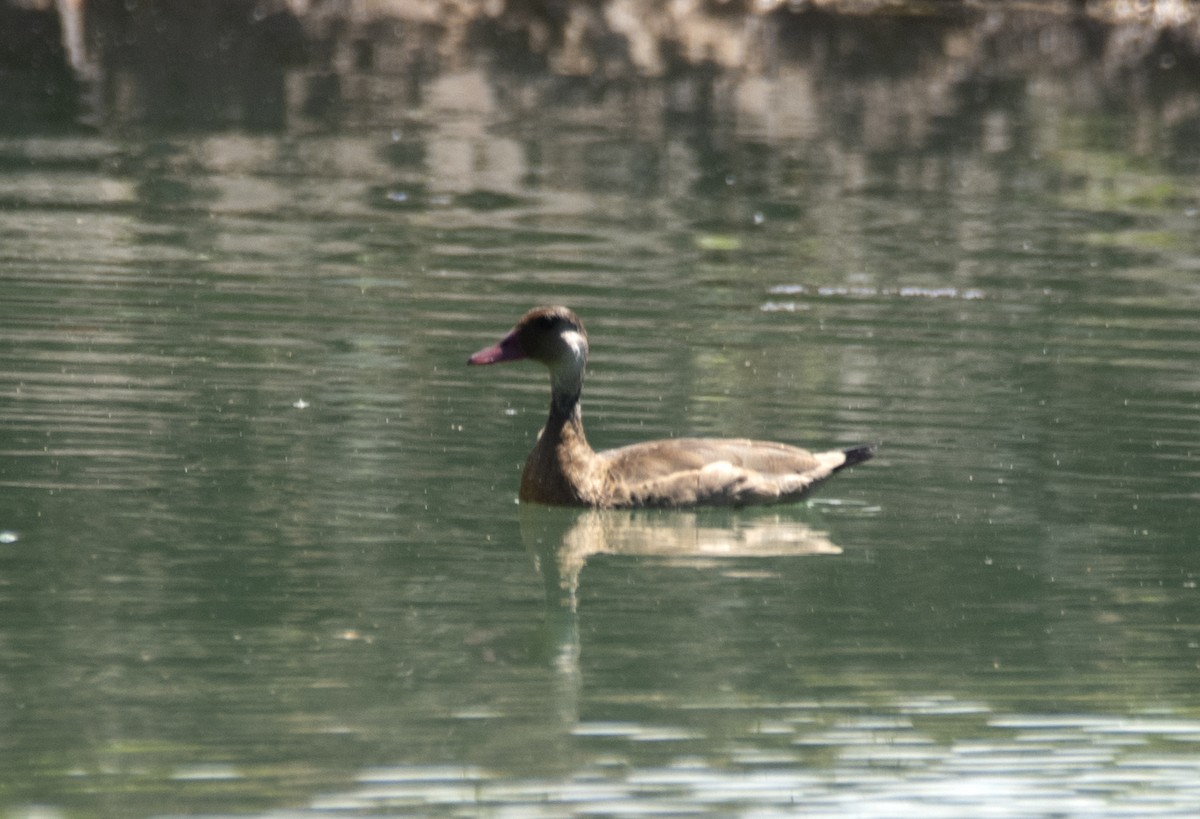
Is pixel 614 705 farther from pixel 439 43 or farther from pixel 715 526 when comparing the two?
pixel 439 43

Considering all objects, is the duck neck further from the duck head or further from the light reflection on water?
the light reflection on water

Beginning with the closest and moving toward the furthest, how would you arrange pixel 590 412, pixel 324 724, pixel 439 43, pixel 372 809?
1. pixel 372 809
2. pixel 324 724
3. pixel 590 412
4. pixel 439 43

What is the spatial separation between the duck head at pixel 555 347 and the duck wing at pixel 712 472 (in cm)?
60

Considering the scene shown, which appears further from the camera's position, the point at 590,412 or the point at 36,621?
the point at 590,412

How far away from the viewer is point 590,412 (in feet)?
46.0

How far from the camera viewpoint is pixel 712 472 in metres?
11.8

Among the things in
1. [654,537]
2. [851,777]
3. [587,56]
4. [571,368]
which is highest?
[571,368]

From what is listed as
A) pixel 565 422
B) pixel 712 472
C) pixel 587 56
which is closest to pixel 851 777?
pixel 712 472

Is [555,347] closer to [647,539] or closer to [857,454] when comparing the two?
[647,539]

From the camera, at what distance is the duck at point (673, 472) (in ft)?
38.7

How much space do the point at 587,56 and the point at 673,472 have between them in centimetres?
3004

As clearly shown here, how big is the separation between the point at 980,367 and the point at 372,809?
9.12 m

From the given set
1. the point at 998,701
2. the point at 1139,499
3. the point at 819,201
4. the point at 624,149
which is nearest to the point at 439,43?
the point at 624,149

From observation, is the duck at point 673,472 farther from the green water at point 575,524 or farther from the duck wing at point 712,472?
the green water at point 575,524
